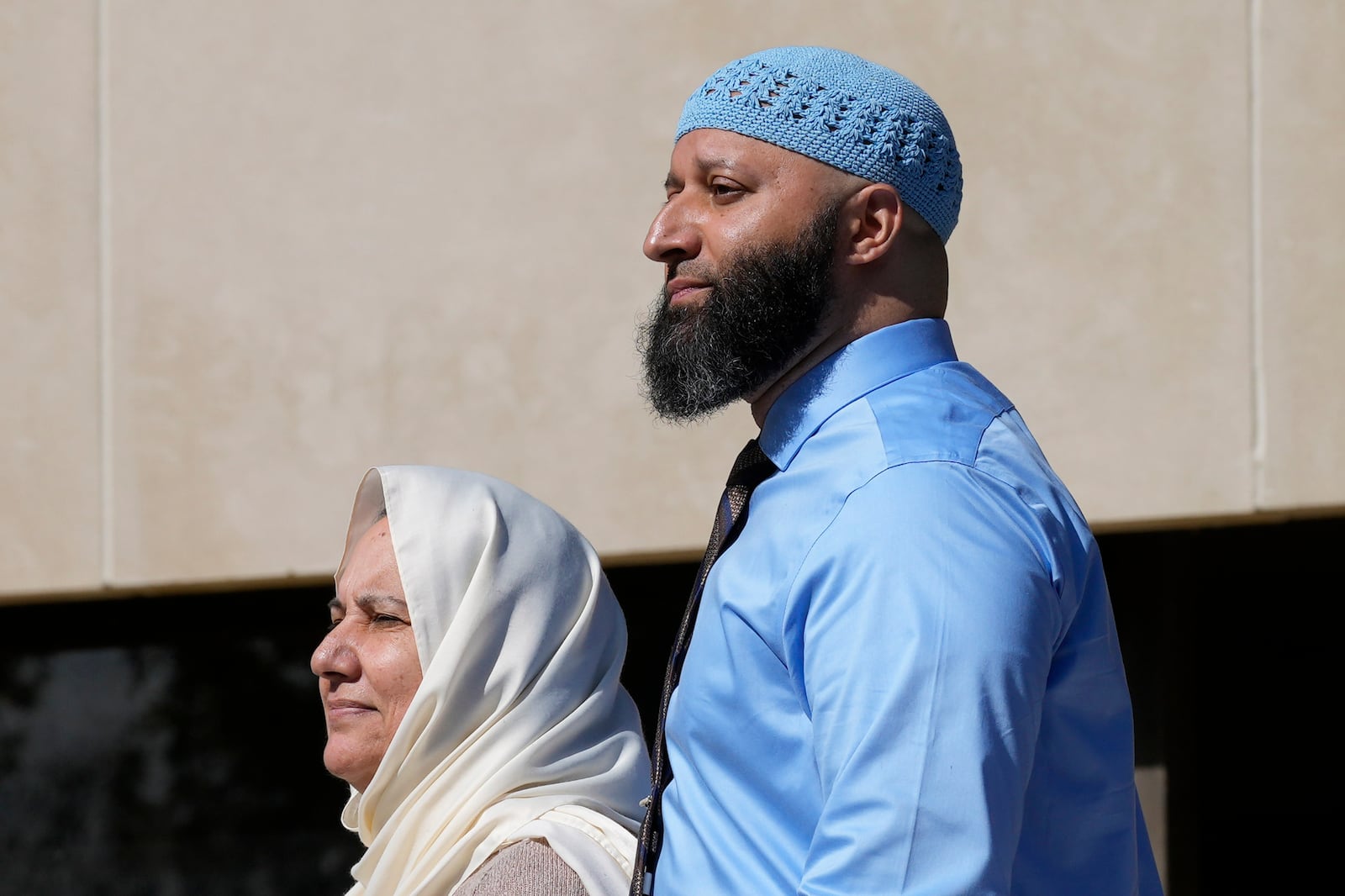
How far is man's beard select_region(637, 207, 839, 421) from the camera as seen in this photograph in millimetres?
1585

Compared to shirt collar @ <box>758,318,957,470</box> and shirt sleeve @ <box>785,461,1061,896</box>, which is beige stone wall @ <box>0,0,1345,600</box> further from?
shirt sleeve @ <box>785,461,1061,896</box>

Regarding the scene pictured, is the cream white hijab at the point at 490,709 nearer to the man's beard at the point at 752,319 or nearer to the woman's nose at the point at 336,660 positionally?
the woman's nose at the point at 336,660

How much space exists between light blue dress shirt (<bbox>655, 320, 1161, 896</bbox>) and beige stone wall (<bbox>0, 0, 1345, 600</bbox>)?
2.56m

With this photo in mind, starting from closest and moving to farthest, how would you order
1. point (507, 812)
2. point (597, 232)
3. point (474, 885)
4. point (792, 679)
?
point (792, 679) < point (474, 885) < point (507, 812) < point (597, 232)

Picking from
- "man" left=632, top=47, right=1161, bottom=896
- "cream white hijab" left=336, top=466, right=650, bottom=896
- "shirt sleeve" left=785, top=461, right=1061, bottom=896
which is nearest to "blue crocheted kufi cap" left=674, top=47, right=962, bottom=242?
"man" left=632, top=47, right=1161, bottom=896

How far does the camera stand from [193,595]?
200 inches

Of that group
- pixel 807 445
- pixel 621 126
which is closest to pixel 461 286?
pixel 621 126

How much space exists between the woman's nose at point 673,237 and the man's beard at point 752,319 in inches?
2.1

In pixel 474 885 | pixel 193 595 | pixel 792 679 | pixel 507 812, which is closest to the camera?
pixel 792 679

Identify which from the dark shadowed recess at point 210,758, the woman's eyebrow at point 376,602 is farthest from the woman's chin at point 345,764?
the dark shadowed recess at point 210,758

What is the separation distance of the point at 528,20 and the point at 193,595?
231 cm

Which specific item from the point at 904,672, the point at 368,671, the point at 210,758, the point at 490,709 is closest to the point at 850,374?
the point at 904,672

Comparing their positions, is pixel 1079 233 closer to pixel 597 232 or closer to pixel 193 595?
pixel 597 232

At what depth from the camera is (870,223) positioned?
1634 mm
